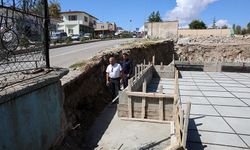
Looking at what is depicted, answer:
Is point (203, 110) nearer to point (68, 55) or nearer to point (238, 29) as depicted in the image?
point (68, 55)

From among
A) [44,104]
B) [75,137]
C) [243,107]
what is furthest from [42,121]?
[243,107]

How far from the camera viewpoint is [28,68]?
4.76 m

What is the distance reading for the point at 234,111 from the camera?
7.93 metres

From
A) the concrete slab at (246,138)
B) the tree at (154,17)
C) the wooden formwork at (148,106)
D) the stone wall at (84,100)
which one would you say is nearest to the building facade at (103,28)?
the tree at (154,17)

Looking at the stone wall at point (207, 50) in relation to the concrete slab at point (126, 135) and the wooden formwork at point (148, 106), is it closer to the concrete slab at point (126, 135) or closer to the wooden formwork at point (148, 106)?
the wooden formwork at point (148, 106)

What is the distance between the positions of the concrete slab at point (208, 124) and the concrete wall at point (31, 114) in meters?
3.57

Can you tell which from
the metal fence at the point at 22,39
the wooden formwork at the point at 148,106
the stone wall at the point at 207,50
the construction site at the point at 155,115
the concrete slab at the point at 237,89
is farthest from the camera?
the stone wall at the point at 207,50

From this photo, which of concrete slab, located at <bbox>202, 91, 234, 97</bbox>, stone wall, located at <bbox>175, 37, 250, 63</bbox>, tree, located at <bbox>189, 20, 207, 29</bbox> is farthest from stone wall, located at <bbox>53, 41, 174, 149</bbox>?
tree, located at <bbox>189, 20, 207, 29</bbox>

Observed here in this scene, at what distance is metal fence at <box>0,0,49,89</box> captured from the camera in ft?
12.8

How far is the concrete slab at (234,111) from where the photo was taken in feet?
24.8

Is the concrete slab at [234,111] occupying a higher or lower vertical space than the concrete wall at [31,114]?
lower

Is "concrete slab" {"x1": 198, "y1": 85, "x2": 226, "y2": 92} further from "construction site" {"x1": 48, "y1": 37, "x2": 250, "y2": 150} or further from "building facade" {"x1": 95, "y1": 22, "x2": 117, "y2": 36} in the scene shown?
"building facade" {"x1": 95, "y1": 22, "x2": 117, "y2": 36}

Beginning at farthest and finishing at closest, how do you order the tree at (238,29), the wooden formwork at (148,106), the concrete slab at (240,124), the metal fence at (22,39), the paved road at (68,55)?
the tree at (238,29)
the paved road at (68,55)
the wooden formwork at (148,106)
the concrete slab at (240,124)
the metal fence at (22,39)

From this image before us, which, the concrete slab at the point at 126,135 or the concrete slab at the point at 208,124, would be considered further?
the concrete slab at the point at 126,135
